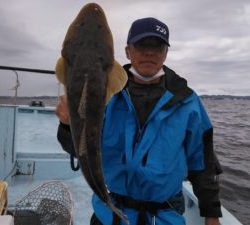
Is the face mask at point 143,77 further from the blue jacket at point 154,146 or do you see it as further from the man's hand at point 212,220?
the man's hand at point 212,220

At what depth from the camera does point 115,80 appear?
8.20ft

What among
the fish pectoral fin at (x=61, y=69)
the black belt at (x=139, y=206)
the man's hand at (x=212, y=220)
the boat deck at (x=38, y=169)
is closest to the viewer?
the fish pectoral fin at (x=61, y=69)

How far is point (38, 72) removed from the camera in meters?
7.59

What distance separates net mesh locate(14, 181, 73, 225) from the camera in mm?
5832

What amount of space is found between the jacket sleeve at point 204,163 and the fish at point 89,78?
1.40 metres

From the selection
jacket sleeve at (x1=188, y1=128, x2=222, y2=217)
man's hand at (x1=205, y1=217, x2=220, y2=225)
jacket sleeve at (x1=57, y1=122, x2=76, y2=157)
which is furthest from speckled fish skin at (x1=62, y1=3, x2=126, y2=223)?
man's hand at (x1=205, y1=217, x2=220, y2=225)

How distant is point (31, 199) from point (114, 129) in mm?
3354

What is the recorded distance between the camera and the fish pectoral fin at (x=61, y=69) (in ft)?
8.21

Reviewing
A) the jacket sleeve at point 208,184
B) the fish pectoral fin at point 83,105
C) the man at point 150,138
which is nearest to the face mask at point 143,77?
the man at point 150,138

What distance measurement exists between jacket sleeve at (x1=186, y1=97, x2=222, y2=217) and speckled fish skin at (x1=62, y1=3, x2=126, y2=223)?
1417mm

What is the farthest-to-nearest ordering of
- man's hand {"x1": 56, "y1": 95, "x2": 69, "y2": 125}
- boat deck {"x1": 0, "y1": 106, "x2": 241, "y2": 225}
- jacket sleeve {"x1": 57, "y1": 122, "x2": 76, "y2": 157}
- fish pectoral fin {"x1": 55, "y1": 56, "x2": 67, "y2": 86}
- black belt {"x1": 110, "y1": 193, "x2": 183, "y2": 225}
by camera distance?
boat deck {"x1": 0, "y1": 106, "x2": 241, "y2": 225} → black belt {"x1": 110, "y1": 193, "x2": 183, "y2": 225} → jacket sleeve {"x1": 57, "y1": 122, "x2": 76, "y2": 157} → man's hand {"x1": 56, "y1": 95, "x2": 69, "y2": 125} → fish pectoral fin {"x1": 55, "y1": 56, "x2": 67, "y2": 86}

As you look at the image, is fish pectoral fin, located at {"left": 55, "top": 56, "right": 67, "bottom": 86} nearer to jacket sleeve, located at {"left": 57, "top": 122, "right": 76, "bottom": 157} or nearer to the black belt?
jacket sleeve, located at {"left": 57, "top": 122, "right": 76, "bottom": 157}

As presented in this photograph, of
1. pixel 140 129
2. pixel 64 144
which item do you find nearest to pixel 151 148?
pixel 140 129

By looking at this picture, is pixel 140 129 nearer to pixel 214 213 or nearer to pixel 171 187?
pixel 171 187
